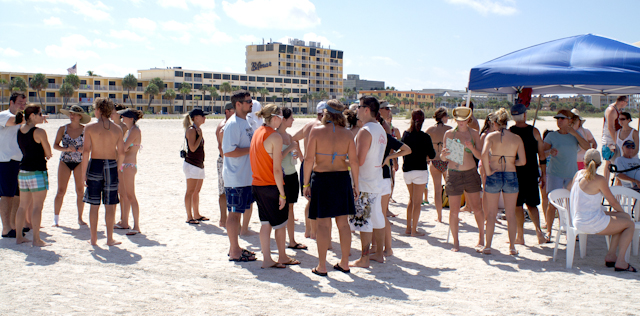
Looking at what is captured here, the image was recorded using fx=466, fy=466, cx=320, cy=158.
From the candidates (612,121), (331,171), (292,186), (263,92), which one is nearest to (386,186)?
(331,171)

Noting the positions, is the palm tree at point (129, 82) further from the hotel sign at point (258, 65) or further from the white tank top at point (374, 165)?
the white tank top at point (374, 165)

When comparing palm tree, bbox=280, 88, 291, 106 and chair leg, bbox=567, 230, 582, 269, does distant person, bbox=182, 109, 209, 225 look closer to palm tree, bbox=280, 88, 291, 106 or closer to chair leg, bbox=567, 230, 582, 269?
chair leg, bbox=567, 230, 582, 269

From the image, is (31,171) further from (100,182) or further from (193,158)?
(193,158)

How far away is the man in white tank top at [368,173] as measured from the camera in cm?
481

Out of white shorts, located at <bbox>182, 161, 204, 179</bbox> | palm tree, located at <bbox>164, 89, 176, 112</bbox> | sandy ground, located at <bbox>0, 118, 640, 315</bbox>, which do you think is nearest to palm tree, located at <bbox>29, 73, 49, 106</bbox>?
palm tree, located at <bbox>164, 89, 176, 112</bbox>

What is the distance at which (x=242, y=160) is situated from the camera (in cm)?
517

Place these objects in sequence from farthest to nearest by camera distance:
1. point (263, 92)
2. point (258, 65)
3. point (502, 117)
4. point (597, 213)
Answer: point (258, 65) → point (263, 92) → point (502, 117) → point (597, 213)

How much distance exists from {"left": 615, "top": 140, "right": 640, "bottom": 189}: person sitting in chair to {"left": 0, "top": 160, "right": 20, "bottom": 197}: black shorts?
26.0 ft

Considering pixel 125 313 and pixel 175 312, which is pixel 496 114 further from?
pixel 125 313

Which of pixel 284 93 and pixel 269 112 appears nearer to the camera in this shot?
pixel 269 112

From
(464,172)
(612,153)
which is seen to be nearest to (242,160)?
(464,172)

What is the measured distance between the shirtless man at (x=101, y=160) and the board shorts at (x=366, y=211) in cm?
290

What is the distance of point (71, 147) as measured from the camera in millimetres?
6297

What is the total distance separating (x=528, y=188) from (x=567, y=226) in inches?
30.6
